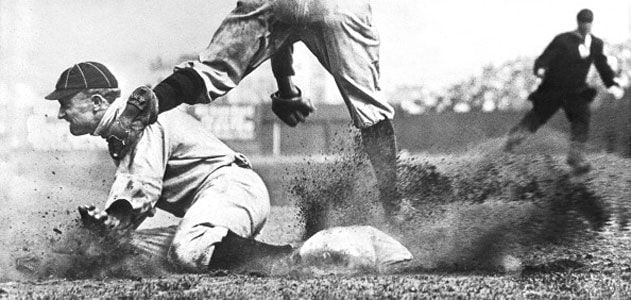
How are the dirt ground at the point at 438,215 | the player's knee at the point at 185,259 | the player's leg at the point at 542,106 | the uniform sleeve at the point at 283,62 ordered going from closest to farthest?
the player's knee at the point at 185,259, the dirt ground at the point at 438,215, the uniform sleeve at the point at 283,62, the player's leg at the point at 542,106

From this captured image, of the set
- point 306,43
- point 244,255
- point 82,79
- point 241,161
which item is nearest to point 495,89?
point 306,43

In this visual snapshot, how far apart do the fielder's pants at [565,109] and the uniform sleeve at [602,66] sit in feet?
0.32

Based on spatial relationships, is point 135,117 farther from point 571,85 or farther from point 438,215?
point 571,85

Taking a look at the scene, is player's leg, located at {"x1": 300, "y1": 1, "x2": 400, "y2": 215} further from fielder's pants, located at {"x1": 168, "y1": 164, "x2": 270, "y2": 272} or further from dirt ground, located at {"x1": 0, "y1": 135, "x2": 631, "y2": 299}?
fielder's pants, located at {"x1": 168, "y1": 164, "x2": 270, "y2": 272}

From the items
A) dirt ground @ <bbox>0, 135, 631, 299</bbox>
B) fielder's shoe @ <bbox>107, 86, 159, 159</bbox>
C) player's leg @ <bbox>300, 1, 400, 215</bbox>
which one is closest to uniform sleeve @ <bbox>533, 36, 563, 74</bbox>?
dirt ground @ <bbox>0, 135, 631, 299</bbox>

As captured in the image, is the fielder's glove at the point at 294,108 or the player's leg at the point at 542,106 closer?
the fielder's glove at the point at 294,108

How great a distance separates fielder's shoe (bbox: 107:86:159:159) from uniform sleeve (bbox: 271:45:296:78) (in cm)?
62

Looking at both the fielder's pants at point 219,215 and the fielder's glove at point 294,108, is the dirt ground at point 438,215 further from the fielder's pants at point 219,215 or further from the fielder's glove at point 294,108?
the fielder's glove at point 294,108

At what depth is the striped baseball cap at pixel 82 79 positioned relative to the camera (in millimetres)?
5316

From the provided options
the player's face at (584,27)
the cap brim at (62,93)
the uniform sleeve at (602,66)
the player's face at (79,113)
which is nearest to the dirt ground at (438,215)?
the player's face at (79,113)

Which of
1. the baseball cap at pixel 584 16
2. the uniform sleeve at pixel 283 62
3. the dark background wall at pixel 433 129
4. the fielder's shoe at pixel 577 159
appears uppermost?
the baseball cap at pixel 584 16

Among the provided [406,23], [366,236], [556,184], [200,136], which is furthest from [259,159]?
[556,184]

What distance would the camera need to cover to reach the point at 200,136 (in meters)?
5.35

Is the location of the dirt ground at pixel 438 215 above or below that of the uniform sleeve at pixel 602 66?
below
